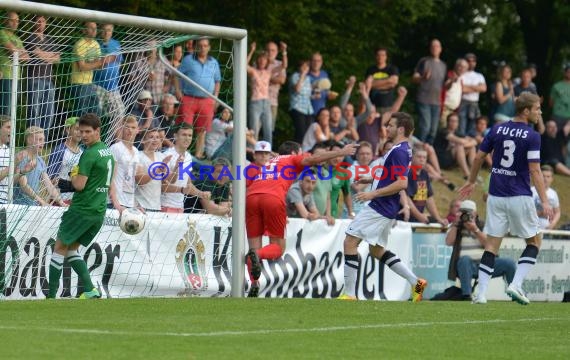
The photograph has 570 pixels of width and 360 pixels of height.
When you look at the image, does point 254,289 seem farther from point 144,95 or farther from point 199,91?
point 199,91

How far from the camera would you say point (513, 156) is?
13.7 meters

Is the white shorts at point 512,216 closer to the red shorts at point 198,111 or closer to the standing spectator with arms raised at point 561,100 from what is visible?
the red shorts at point 198,111

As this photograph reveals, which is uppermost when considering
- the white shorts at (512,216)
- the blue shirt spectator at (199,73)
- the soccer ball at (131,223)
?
the blue shirt spectator at (199,73)

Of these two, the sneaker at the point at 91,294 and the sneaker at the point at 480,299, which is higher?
the sneaker at the point at 480,299

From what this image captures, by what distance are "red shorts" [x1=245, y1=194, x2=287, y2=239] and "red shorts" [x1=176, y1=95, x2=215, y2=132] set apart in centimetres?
201

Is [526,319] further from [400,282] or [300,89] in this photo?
[300,89]

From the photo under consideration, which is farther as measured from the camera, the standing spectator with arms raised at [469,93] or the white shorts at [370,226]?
the standing spectator with arms raised at [469,93]

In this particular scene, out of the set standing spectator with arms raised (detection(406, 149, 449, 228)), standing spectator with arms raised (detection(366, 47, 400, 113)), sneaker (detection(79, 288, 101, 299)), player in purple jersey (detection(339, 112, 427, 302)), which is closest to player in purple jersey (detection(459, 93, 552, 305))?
player in purple jersey (detection(339, 112, 427, 302))

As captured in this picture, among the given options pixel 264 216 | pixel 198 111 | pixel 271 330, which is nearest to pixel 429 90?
pixel 198 111

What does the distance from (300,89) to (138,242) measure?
6861 mm

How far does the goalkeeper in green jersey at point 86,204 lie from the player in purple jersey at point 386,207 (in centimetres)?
284

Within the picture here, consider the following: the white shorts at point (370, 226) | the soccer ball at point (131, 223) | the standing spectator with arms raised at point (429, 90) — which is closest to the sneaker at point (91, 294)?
the soccer ball at point (131, 223)

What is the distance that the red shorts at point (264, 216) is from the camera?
1499 cm

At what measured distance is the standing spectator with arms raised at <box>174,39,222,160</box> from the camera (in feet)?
55.5
